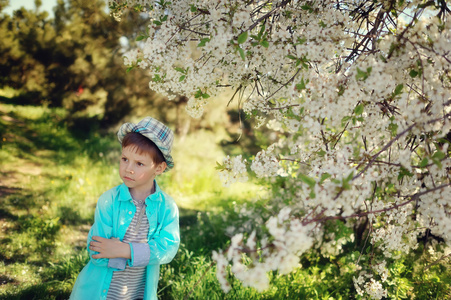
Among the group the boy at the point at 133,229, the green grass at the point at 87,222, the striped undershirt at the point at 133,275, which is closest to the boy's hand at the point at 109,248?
the boy at the point at 133,229

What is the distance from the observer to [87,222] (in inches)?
177

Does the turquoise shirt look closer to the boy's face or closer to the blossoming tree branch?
the boy's face

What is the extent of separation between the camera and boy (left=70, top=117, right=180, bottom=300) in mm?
1838

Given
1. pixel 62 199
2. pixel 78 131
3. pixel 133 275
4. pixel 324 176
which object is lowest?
pixel 133 275

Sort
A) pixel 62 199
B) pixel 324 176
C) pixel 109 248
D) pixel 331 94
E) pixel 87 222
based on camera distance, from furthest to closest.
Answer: pixel 62 199
pixel 87 222
pixel 109 248
pixel 331 94
pixel 324 176

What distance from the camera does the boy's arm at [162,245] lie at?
1827mm

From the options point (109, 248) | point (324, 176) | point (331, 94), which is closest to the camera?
point (324, 176)

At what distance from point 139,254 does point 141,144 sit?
59cm

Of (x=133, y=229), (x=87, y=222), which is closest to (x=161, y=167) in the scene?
(x=133, y=229)

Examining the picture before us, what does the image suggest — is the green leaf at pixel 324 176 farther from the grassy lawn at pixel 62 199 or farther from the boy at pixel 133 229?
the boy at pixel 133 229

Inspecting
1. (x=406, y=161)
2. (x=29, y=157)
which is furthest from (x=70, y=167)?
(x=406, y=161)

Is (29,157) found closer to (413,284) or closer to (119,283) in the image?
(119,283)

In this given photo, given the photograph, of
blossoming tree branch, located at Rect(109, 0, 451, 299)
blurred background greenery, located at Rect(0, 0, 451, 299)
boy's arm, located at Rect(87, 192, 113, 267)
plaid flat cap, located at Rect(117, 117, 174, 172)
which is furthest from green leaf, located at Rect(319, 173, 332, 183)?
blurred background greenery, located at Rect(0, 0, 451, 299)

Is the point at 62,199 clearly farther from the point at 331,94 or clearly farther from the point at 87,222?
the point at 331,94
